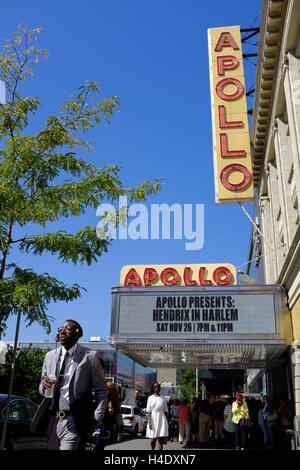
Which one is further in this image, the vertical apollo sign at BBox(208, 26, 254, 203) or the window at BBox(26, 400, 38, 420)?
the vertical apollo sign at BBox(208, 26, 254, 203)

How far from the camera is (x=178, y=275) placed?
48.0 ft

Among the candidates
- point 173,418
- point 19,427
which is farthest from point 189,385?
point 19,427

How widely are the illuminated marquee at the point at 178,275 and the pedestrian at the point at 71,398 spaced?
399 inches

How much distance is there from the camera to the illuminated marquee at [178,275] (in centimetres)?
1442

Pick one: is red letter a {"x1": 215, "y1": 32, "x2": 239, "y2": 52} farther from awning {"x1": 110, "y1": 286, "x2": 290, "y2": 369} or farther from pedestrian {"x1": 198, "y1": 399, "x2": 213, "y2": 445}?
pedestrian {"x1": 198, "y1": 399, "x2": 213, "y2": 445}

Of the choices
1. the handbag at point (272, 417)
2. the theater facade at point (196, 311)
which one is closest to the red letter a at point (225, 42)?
the theater facade at point (196, 311)

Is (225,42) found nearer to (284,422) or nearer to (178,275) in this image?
(178,275)

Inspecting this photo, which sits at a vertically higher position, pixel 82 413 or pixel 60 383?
pixel 60 383

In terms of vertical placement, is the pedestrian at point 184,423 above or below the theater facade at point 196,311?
below

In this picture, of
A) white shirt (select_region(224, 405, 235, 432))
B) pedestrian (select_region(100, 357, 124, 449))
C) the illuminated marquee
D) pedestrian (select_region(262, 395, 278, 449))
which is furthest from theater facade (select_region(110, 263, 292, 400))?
pedestrian (select_region(100, 357, 124, 449))

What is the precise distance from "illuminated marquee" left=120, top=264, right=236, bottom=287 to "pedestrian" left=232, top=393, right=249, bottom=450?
378 centimetres

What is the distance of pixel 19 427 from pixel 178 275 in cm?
716

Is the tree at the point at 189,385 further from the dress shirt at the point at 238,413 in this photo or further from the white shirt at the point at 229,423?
the dress shirt at the point at 238,413

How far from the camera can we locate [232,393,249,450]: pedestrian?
14023 millimetres
